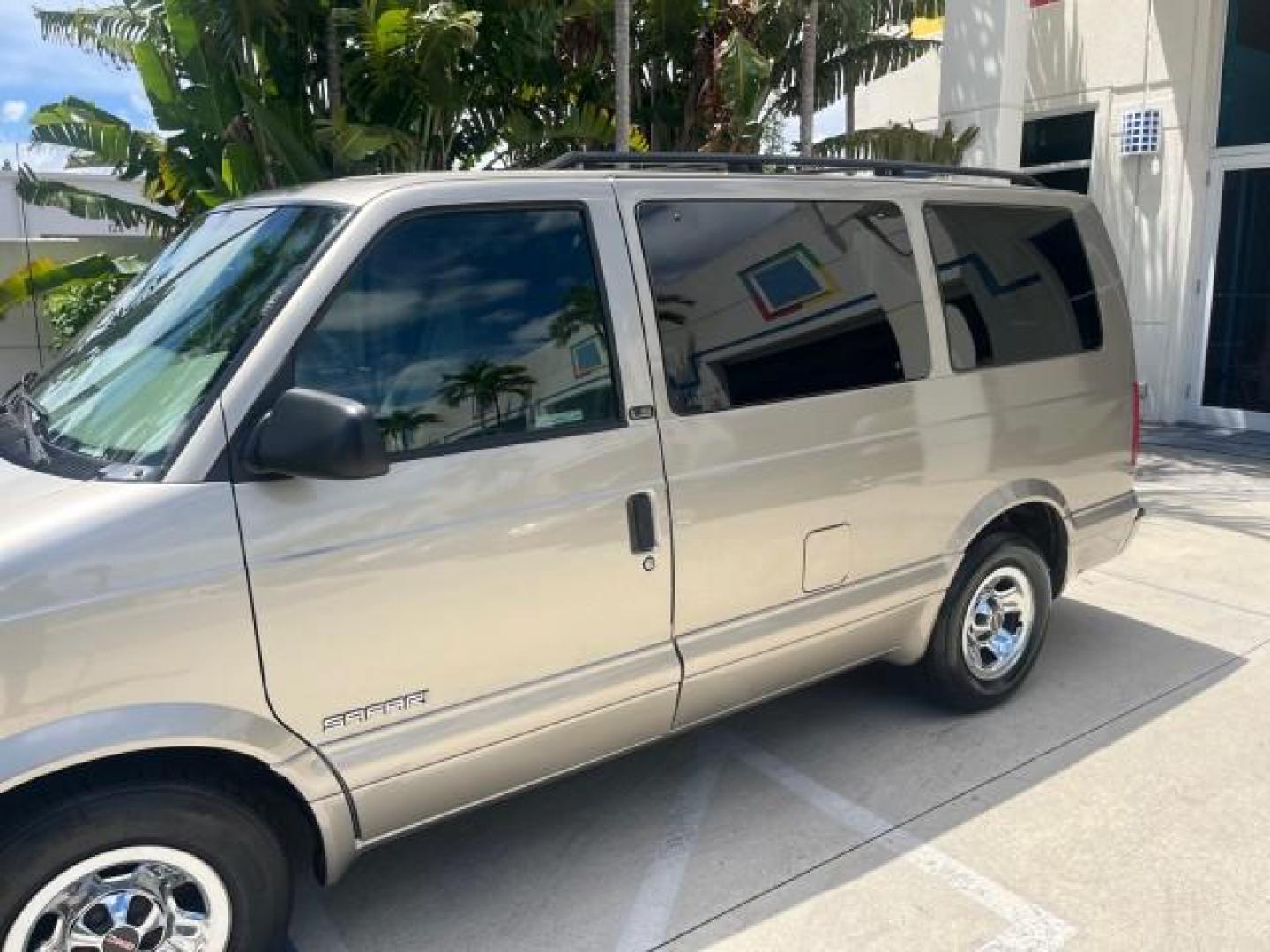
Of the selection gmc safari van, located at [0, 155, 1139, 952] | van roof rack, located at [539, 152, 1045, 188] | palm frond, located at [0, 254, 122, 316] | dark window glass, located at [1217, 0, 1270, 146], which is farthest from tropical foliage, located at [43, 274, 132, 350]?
dark window glass, located at [1217, 0, 1270, 146]

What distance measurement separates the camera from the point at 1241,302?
33.5ft

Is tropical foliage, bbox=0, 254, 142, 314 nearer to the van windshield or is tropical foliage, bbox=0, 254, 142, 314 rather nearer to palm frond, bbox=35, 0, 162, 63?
palm frond, bbox=35, 0, 162, 63

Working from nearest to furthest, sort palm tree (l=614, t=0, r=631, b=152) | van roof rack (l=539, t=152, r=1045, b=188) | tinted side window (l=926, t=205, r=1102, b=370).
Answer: van roof rack (l=539, t=152, r=1045, b=188), tinted side window (l=926, t=205, r=1102, b=370), palm tree (l=614, t=0, r=631, b=152)

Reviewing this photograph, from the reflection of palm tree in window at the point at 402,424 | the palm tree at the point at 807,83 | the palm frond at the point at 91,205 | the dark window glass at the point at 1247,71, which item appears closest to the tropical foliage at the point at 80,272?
the palm frond at the point at 91,205

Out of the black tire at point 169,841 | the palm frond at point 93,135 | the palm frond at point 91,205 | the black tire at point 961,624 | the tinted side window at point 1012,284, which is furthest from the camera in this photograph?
the palm frond at point 91,205

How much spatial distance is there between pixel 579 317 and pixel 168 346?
3.54 feet

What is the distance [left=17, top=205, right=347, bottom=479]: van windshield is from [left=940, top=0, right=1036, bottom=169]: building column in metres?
8.24

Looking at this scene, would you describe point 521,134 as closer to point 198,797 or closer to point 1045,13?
point 1045,13

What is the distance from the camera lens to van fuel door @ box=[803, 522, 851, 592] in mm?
3391

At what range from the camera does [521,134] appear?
362 inches

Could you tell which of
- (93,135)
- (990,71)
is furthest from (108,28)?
(990,71)

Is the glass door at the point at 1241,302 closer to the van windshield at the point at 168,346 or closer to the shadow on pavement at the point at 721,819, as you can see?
the shadow on pavement at the point at 721,819

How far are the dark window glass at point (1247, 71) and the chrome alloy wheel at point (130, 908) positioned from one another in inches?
437

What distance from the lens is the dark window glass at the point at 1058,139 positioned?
434 inches
